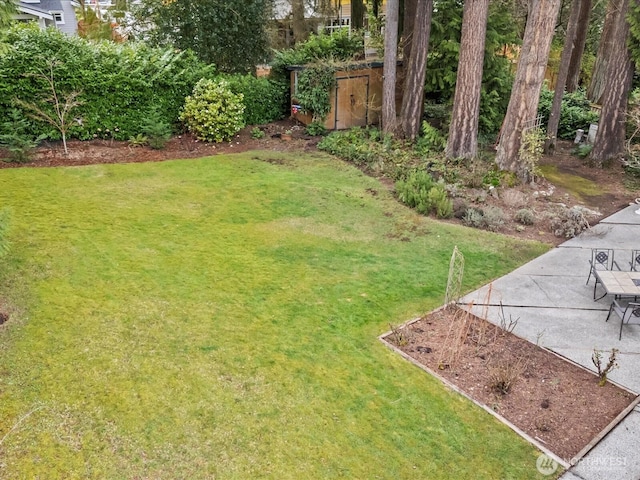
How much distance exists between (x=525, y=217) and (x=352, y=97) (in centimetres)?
762

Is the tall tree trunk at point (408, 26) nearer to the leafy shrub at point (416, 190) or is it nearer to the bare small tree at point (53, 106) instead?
the leafy shrub at point (416, 190)

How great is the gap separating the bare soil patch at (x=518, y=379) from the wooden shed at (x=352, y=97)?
10.1 meters

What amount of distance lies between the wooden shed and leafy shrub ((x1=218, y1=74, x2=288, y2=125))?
1.42 feet

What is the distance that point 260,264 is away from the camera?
24.5 feet

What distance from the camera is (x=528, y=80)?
34.0 feet

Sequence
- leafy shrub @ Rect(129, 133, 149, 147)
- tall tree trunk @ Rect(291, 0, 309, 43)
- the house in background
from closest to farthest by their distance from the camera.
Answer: leafy shrub @ Rect(129, 133, 149, 147)
tall tree trunk @ Rect(291, 0, 309, 43)
the house in background

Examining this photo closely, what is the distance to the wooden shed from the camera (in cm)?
1487

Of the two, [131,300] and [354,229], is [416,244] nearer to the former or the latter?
[354,229]

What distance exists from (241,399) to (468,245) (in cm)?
504

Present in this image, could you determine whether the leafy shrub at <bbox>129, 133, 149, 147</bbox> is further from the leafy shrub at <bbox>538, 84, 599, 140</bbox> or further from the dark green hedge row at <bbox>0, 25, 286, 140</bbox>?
the leafy shrub at <bbox>538, 84, 599, 140</bbox>

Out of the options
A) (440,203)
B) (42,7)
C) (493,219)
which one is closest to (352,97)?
(440,203)

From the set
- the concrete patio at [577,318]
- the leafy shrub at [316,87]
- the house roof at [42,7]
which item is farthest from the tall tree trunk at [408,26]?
the house roof at [42,7]

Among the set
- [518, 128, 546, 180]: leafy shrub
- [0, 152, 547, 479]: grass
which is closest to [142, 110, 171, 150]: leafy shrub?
[0, 152, 547, 479]: grass

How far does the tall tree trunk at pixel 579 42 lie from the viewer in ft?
50.5
